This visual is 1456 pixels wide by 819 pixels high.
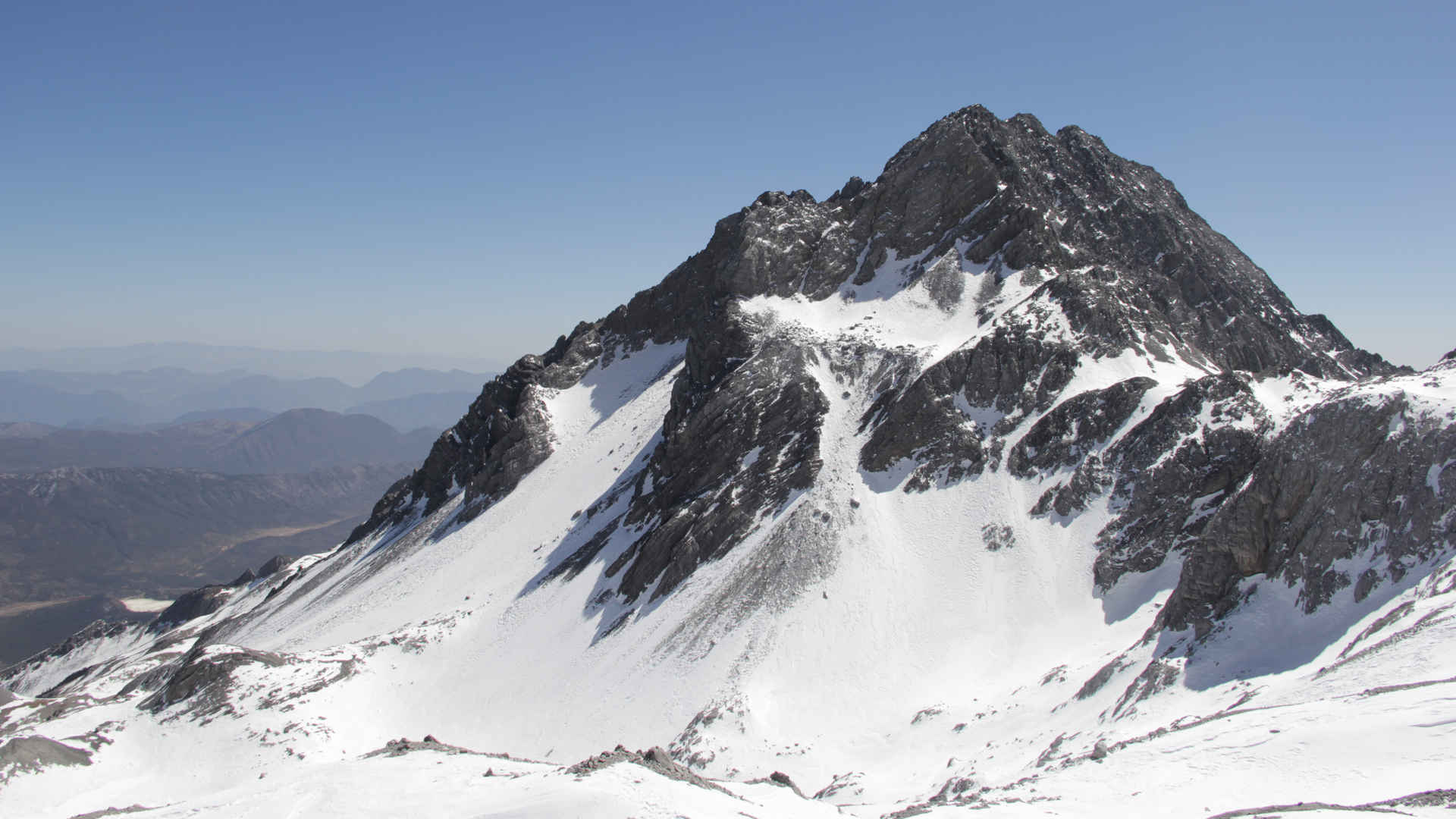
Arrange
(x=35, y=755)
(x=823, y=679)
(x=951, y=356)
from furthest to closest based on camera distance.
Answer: (x=951, y=356) → (x=823, y=679) → (x=35, y=755)

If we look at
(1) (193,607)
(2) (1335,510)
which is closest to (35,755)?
(2) (1335,510)

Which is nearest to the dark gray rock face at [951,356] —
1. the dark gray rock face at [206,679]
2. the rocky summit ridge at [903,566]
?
the rocky summit ridge at [903,566]

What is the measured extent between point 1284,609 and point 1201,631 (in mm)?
3352

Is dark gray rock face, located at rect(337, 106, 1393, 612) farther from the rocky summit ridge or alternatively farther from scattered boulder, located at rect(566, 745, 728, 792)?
scattered boulder, located at rect(566, 745, 728, 792)

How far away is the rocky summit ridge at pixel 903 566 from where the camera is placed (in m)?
28.5

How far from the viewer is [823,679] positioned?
47438 millimetres

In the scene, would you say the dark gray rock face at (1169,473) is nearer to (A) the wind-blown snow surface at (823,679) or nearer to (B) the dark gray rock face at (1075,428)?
(A) the wind-blown snow surface at (823,679)

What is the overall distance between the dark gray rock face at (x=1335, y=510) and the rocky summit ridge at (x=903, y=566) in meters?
0.15

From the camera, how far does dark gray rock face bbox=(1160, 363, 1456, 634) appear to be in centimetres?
3247

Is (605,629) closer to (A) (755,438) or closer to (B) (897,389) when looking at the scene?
(A) (755,438)

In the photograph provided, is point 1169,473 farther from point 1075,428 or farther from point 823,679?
point 823,679

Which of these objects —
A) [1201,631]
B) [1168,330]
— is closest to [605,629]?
[1201,631]

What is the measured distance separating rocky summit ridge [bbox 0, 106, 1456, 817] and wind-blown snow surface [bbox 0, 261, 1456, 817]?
0.24m

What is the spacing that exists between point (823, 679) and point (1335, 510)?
27.4 metres
